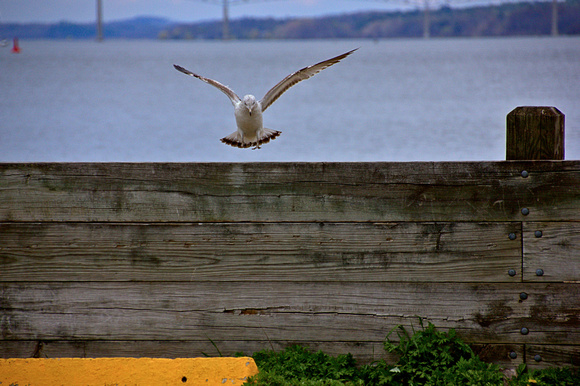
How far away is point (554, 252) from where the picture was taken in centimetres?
280

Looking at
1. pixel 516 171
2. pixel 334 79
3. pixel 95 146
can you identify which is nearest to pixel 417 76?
pixel 334 79

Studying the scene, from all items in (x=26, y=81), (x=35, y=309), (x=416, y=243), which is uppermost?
(x=26, y=81)

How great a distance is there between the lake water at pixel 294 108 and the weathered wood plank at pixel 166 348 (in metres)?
11.5

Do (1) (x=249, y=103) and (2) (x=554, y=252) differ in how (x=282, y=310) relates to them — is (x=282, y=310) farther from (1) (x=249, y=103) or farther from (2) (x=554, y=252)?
(1) (x=249, y=103)

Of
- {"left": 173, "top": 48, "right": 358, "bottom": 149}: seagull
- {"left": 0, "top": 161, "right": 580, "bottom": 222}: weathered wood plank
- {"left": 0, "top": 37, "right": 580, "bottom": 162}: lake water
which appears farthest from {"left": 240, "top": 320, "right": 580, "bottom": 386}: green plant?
{"left": 0, "top": 37, "right": 580, "bottom": 162}: lake water

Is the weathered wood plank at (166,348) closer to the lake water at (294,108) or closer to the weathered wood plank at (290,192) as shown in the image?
the weathered wood plank at (290,192)

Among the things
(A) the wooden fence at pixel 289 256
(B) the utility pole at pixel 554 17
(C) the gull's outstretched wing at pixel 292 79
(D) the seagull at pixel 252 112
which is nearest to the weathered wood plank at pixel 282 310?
(A) the wooden fence at pixel 289 256

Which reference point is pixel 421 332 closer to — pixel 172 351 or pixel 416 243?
pixel 416 243

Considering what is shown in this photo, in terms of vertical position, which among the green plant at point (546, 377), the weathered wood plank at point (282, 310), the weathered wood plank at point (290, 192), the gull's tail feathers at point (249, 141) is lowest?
the green plant at point (546, 377)

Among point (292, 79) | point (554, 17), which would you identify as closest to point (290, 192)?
point (292, 79)

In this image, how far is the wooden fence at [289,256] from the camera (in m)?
2.82

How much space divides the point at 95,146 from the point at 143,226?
21962 millimetres

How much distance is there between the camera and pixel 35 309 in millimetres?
2957

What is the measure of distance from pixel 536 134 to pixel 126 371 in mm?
2326
